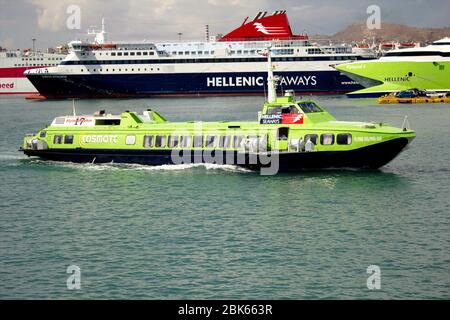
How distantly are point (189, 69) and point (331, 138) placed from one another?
96.6 metres

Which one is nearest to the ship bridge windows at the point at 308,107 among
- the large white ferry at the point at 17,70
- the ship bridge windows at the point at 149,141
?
the ship bridge windows at the point at 149,141

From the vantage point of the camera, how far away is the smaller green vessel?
3647cm

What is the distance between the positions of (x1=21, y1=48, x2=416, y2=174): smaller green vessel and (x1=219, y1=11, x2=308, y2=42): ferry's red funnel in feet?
317

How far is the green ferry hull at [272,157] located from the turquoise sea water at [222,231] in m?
0.45

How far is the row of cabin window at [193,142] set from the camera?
38000 millimetres

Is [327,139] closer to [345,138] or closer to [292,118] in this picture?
[345,138]

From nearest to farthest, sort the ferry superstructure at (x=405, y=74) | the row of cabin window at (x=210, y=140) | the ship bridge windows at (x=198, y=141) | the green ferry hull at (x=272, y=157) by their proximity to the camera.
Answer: the row of cabin window at (x=210, y=140) < the green ferry hull at (x=272, y=157) < the ship bridge windows at (x=198, y=141) < the ferry superstructure at (x=405, y=74)

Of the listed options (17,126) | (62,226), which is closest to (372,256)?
(62,226)

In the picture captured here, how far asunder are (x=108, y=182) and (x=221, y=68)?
94.7 m

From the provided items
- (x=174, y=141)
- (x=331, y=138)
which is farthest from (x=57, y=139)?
(x=331, y=138)

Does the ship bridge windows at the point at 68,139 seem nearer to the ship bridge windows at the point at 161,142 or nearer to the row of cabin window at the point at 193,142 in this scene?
the row of cabin window at the point at 193,142

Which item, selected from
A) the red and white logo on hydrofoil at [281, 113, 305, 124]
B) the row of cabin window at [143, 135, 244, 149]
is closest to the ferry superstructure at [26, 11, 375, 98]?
the row of cabin window at [143, 135, 244, 149]

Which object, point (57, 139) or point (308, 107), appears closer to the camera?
point (308, 107)

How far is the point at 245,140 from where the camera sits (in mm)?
37438
